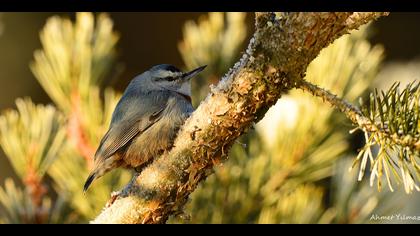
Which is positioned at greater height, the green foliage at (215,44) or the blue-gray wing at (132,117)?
the green foliage at (215,44)

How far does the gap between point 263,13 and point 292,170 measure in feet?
2.48

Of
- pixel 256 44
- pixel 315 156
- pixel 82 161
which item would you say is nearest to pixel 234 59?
pixel 315 156

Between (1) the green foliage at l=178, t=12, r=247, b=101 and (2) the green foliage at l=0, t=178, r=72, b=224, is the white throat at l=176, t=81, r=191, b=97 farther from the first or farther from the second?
(2) the green foliage at l=0, t=178, r=72, b=224

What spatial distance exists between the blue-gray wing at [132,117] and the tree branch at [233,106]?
0.69 m

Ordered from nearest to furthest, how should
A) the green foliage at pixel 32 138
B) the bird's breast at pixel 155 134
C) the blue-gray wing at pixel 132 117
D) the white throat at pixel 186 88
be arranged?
the green foliage at pixel 32 138 < the bird's breast at pixel 155 134 < the blue-gray wing at pixel 132 117 < the white throat at pixel 186 88

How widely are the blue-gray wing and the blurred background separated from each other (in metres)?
0.14

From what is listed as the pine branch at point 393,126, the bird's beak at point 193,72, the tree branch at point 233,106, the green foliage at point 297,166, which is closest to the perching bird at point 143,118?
the bird's beak at point 193,72

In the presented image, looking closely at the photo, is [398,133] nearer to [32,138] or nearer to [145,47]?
[32,138]

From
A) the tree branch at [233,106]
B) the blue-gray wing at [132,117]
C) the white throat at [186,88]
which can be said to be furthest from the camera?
the white throat at [186,88]

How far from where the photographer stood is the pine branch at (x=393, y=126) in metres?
1.27

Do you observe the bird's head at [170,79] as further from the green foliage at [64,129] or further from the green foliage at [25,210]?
the green foliage at [25,210]

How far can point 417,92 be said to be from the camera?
128 cm

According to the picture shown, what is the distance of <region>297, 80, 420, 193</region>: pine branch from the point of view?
127cm

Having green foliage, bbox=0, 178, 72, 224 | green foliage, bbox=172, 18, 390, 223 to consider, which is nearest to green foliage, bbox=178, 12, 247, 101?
green foliage, bbox=172, 18, 390, 223
